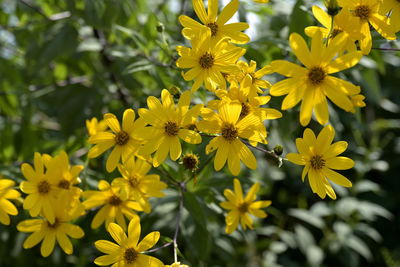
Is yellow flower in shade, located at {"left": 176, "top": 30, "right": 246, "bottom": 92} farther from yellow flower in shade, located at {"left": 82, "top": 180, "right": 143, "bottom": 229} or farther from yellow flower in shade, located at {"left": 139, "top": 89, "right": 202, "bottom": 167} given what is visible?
yellow flower in shade, located at {"left": 82, "top": 180, "right": 143, "bottom": 229}

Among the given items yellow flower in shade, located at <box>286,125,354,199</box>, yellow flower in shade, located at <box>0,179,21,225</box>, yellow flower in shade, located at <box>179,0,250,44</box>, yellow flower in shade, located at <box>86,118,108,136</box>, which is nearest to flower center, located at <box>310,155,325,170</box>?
yellow flower in shade, located at <box>286,125,354,199</box>

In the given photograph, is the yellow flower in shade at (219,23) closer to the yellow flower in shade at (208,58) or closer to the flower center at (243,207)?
the yellow flower in shade at (208,58)

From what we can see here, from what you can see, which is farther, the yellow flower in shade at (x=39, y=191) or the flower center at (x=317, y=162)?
the yellow flower in shade at (x=39, y=191)

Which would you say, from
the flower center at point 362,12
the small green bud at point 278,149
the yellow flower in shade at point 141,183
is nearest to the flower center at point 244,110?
the small green bud at point 278,149

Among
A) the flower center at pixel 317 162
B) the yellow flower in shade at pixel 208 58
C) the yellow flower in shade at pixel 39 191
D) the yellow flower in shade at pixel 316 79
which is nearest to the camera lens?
the yellow flower in shade at pixel 316 79

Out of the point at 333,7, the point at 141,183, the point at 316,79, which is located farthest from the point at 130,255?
the point at 333,7
